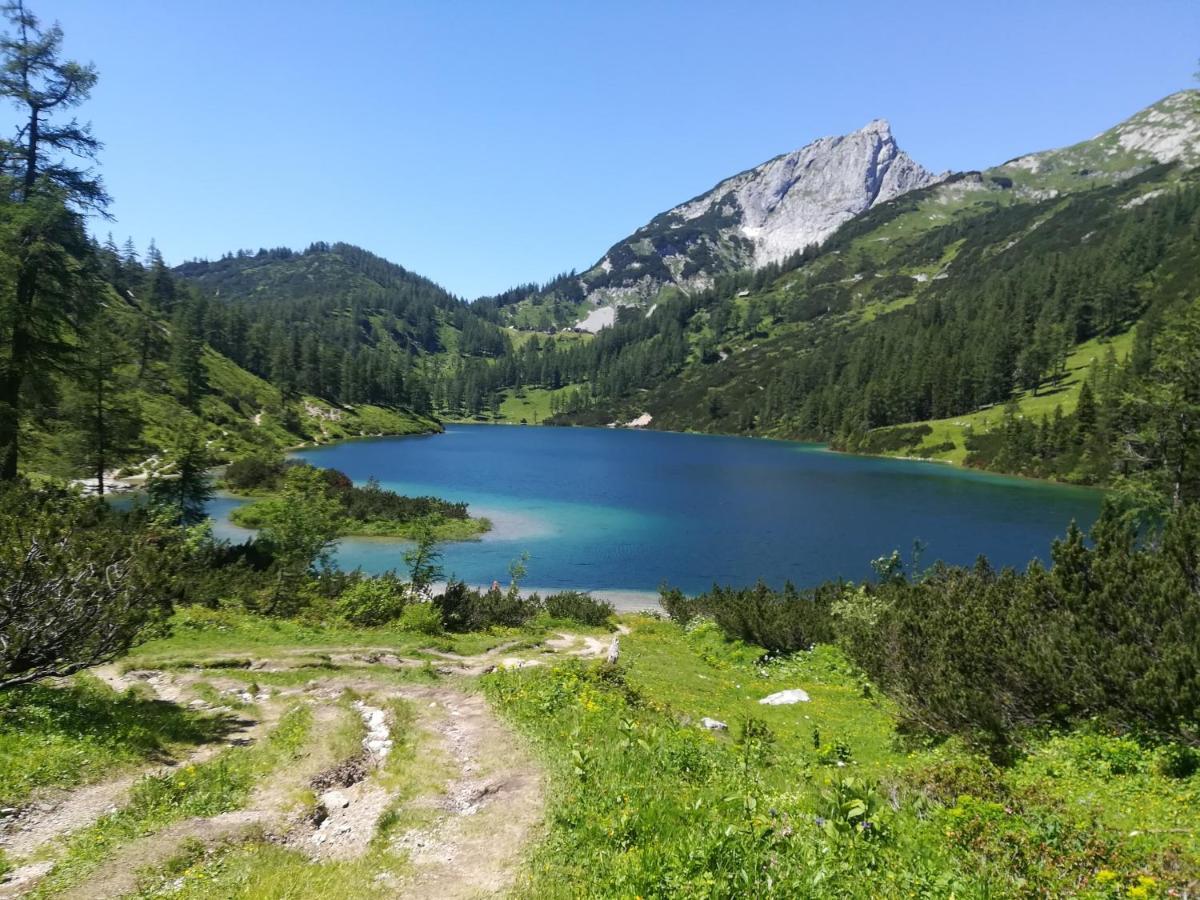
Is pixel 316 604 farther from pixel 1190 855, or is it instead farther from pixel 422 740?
pixel 1190 855

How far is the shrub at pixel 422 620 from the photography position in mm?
25766

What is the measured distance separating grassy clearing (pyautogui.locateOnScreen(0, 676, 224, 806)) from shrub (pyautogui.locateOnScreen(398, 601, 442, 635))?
1318 cm

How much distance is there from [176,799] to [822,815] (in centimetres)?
928

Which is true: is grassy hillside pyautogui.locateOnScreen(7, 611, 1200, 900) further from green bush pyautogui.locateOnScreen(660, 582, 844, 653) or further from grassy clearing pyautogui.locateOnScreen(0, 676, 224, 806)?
green bush pyautogui.locateOnScreen(660, 582, 844, 653)

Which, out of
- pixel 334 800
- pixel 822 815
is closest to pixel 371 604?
pixel 334 800

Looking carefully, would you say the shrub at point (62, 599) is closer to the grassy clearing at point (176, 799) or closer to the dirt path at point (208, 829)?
the grassy clearing at point (176, 799)

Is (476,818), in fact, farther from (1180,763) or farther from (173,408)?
(173,408)

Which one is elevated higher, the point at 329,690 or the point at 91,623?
the point at 91,623

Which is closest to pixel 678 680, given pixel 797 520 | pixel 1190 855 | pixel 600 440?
pixel 1190 855

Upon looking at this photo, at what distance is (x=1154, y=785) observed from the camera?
31.1ft

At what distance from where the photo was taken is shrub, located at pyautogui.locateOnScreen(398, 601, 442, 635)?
25.8m

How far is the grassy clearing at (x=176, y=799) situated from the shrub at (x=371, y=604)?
15634mm

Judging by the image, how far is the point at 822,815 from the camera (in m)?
7.46

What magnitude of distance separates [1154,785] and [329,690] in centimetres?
1752
